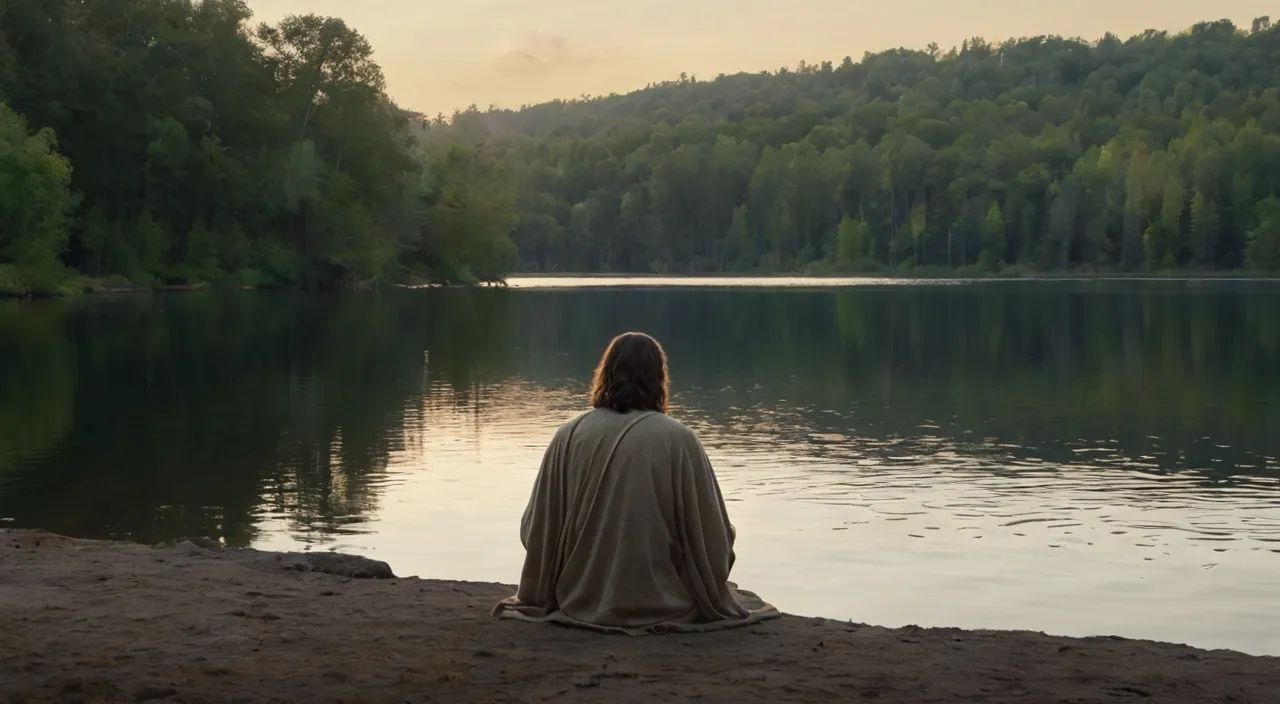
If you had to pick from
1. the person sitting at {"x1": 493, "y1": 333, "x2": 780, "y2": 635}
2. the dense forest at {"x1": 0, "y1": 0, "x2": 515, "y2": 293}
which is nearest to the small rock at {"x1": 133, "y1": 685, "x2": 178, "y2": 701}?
the person sitting at {"x1": 493, "y1": 333, "x2": 780, "y2": 635}

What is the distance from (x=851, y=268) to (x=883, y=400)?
13865 cm

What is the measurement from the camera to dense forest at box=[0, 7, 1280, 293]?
274 ft

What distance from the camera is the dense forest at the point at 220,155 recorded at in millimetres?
81750

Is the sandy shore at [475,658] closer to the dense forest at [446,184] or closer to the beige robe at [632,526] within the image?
the beige robe at [632,526]

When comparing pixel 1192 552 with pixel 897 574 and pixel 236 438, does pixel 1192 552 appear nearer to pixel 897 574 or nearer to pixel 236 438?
pixel 897 574

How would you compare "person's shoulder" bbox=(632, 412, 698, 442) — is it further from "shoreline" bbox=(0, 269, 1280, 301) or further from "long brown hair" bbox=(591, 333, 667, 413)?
"shoreline" bbox=(0, 269, 1280, 301)

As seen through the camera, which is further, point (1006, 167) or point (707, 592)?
point (1006, 167)

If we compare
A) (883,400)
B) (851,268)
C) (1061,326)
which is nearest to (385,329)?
(1061,326)

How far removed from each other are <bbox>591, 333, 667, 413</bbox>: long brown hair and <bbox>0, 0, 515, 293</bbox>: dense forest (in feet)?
218

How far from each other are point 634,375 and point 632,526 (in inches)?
30.4

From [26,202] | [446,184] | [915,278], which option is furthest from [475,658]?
[915,278]

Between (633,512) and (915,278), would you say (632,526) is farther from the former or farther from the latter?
(915,278)

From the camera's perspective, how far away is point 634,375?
807cm

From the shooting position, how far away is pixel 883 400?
2697 cm
